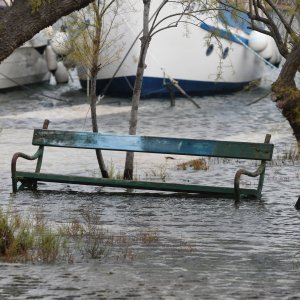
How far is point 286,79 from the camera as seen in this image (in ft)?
44.9

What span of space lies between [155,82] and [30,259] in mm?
28437

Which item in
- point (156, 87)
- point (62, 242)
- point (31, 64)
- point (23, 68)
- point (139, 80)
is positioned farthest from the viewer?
point (31, 64)

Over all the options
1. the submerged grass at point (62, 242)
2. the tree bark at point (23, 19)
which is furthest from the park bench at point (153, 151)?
the tree bark at point (23, 19)

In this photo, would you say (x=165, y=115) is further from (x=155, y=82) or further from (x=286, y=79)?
(x=286, y=79)

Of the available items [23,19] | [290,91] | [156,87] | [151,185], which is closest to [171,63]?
[156,87]

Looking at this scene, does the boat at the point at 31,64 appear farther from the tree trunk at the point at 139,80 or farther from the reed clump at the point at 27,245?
the reed clump at the point at 27,245

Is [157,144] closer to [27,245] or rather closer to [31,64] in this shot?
[27,245]

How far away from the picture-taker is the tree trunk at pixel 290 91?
13.6 meters

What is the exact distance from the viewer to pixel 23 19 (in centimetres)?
1118

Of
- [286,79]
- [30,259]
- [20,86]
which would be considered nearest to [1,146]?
[286,79]

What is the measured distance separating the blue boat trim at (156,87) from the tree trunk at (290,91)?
24.0 meters

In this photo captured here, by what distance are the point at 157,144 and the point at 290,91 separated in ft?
11.4

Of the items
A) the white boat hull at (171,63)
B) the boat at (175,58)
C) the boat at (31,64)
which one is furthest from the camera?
the boat at (31,64)

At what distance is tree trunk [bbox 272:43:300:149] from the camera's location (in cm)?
1363
